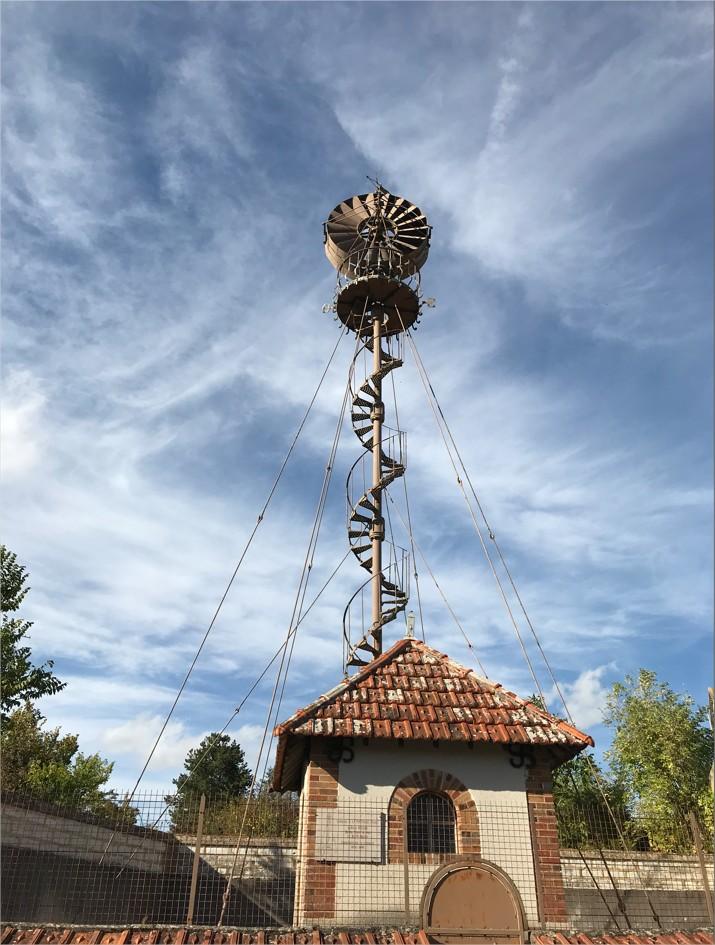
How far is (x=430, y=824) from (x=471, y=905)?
1.01m

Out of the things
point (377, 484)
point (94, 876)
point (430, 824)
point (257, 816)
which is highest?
point (377, 484)

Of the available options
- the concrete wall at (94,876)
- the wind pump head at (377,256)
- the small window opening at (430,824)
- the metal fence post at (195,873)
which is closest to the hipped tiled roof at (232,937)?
the metal fence post at (195,873)

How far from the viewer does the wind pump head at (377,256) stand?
63.4 feet

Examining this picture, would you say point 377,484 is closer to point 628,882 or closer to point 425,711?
point 425,711

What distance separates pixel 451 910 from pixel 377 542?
938 centimetres

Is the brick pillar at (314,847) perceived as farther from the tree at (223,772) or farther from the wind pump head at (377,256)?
the tree at (223,772)

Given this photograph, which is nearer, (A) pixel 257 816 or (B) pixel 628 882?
(A) pixel 257 816

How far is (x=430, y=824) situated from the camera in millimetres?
9039

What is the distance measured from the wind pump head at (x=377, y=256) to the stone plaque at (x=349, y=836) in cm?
1364

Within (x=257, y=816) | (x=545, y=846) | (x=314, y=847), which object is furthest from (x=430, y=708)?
(x=257, y=816)

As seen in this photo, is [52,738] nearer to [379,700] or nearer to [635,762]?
[635,762]

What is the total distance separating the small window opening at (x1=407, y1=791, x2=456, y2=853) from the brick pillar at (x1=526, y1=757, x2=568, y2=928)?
111 centimetres

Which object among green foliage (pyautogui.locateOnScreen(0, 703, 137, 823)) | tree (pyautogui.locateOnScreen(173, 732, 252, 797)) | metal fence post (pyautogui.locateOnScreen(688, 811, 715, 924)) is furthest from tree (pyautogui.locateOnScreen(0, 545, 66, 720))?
tree (pyautogui.locateOnScreen(173, 732, 252, 797))

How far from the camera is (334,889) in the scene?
27.8ft
